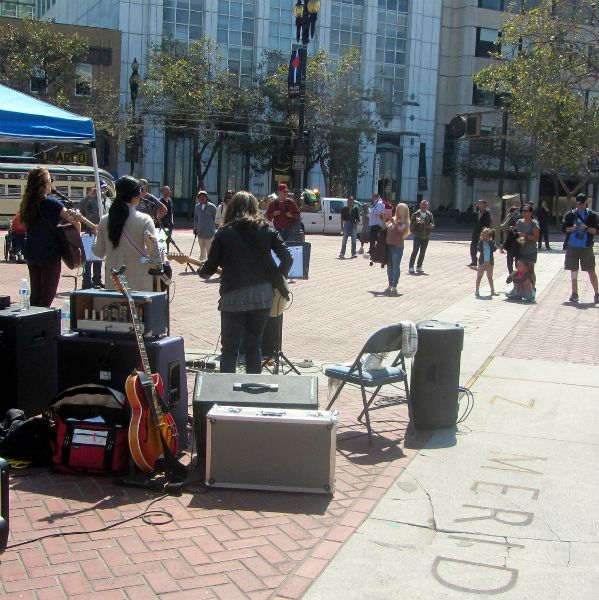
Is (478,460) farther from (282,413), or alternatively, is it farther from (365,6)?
(365,6)

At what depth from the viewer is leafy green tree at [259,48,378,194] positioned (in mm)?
46938

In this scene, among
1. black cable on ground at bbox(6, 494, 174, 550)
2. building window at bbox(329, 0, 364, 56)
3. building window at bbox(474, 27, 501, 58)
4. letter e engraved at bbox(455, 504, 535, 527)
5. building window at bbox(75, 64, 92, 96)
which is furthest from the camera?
building window at bbox(474, 27, 501, 58)

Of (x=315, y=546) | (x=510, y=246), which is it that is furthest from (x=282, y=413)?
(x=510, y=246)

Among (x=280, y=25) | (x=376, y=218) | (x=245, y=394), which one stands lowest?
(x=245, y=394)

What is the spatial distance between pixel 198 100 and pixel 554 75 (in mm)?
20366

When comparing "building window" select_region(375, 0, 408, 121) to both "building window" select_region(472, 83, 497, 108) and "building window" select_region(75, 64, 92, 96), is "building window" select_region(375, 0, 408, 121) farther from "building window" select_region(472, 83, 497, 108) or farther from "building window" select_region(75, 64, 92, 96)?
"building window" select_region(75, 64, 92, 96)

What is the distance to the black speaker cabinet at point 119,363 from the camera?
560 centimetres

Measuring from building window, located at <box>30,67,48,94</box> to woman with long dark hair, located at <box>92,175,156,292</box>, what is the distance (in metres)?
34.3

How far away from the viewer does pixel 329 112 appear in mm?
47469

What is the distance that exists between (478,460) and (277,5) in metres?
50.4

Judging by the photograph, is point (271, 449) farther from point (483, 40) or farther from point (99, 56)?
point (483, 40)

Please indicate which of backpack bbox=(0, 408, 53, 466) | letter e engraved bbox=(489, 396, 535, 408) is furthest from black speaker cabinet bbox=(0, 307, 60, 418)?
letter e engraved bbox=(489, 396, 535, 408)

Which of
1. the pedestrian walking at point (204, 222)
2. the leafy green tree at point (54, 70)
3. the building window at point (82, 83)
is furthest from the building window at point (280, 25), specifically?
the pedestrian walking at point (204, 222)

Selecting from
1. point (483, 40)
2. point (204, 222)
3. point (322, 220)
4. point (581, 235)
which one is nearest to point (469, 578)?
point (581, 235)
